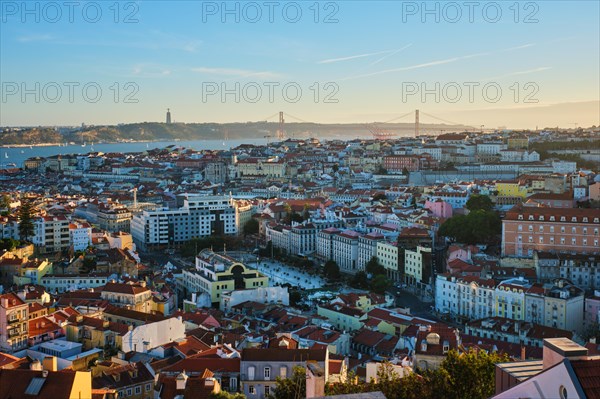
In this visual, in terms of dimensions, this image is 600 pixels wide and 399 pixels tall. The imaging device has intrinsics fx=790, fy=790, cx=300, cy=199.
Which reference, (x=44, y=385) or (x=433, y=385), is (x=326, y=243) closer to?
(x=433, y=385)

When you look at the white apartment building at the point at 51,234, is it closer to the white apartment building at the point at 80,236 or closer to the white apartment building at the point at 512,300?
the white apartment building at the point at 80,236

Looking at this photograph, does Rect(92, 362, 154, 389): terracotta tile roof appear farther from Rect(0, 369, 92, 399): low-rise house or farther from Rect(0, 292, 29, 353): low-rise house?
Rect(0, 292, 29, 353): low-rise house

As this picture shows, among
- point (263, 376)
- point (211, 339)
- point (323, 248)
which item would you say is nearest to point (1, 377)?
point (263, 376)

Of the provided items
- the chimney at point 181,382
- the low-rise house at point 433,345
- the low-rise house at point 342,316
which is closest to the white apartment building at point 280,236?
the low-rise house at point 342,316

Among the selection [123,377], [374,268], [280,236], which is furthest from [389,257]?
[123,377]


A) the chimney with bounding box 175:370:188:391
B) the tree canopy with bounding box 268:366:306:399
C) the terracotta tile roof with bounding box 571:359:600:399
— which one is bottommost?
the chimney with bounding box 175:370:188:391

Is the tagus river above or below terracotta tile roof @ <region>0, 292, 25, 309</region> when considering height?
above

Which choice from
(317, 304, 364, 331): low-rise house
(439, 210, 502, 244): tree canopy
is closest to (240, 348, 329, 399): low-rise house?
(317, 304, 364, 331): low-rise house
